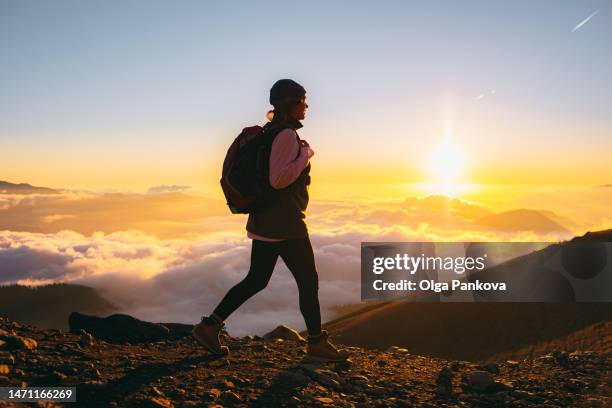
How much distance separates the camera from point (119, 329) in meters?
7.51

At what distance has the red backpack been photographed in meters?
5.48

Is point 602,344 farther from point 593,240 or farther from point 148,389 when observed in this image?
point 593,240

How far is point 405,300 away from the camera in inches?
1892

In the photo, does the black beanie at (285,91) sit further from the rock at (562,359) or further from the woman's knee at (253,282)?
the rock at (562,359)

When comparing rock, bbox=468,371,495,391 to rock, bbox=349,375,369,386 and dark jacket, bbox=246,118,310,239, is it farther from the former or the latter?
dark jacket, bbox=246,118,310,239

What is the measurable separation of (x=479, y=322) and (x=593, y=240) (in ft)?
24.6

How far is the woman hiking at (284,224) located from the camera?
539cm

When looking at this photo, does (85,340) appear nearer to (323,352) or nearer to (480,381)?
(323,352)

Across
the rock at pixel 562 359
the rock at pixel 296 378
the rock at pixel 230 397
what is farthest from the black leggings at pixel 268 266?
the rock at pixel 562 359

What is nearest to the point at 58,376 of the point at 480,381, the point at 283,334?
the point at 480,381

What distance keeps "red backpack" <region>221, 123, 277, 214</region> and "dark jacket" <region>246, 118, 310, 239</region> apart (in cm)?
6

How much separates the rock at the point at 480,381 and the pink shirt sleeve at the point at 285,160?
3.09m

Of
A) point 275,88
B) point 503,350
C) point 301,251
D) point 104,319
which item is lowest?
point 503,350

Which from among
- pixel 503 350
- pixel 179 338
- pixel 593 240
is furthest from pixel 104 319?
pixel 593 240
